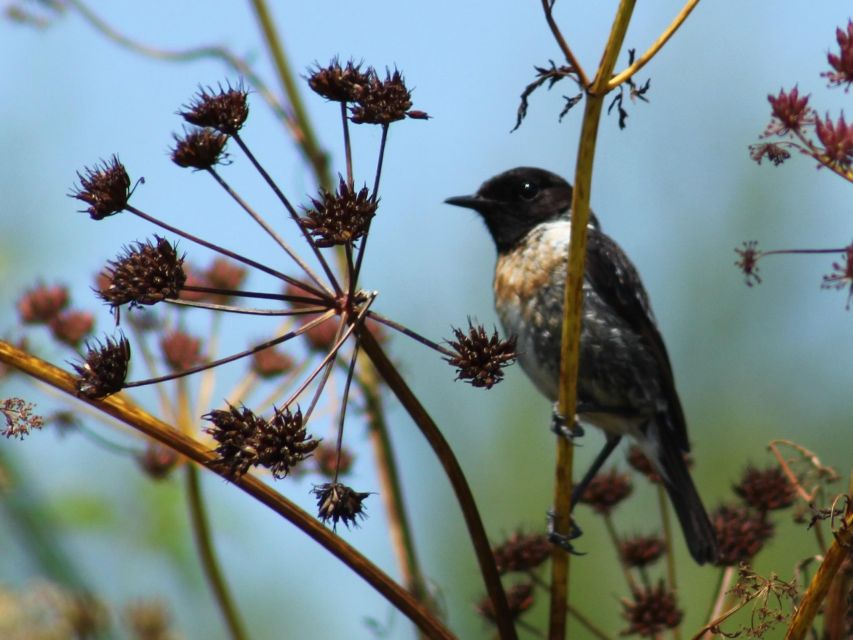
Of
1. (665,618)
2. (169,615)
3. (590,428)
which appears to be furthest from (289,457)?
(590,428)

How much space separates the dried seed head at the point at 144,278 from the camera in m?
2.07

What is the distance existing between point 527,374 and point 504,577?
1941mm

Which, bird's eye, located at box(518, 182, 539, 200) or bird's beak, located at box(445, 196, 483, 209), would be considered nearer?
bird's beak, located at box(445, 196, 483, 209)

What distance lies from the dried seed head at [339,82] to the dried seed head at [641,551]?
57.3 inches

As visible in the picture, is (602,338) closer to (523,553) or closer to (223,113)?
(523,553)

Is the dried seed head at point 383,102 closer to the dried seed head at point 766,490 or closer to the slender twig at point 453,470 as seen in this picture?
the slender twig at point 453,470

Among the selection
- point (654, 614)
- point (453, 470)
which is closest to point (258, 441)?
point (453, 470)

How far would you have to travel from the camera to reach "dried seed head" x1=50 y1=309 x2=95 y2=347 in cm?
339

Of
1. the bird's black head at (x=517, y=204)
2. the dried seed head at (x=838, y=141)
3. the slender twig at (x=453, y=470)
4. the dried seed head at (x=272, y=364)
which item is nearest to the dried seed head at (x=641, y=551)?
the slender twig at (x=453, y=470)

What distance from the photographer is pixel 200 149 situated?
2.21 meters

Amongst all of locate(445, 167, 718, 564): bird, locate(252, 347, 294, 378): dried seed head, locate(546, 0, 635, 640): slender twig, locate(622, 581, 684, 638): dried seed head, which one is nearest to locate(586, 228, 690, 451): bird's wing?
locate(445, 167, 718, 564): bird

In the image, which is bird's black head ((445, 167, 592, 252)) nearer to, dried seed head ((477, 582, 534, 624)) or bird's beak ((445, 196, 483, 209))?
bird's beak ((445, 196, 483, 209))

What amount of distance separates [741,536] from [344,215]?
4.72 ft

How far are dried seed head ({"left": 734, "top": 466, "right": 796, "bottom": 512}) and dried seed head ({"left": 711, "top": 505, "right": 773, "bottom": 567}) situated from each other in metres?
0.04
